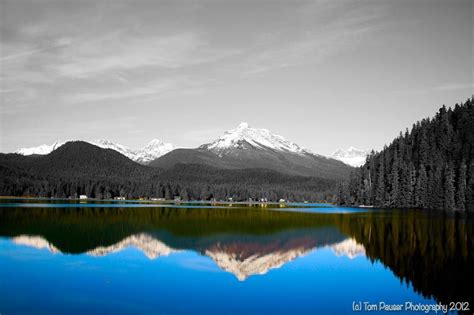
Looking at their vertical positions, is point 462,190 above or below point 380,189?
below

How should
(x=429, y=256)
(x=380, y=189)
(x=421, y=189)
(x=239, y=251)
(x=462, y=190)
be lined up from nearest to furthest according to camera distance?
(x=429, y=256)
(x=239, y=251)
(x=462, y=190)
(x=421, y=189)
(x=380, y=189)

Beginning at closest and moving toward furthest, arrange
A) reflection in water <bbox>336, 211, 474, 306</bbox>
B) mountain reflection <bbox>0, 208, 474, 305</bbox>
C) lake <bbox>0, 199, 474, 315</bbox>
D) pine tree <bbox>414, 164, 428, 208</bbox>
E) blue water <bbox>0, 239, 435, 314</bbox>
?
blue water <bbox>0, 239, 435, 314</bbox> → lake <bbox>0, 199, 474, 315</bbox> → reflection in water <bbox>336, 211, 474, 306</bbox> → mountain reflection <bbox>0, 208, 474, 305</bbox> → pine tree <bbox>414, 164, 428, 208</bbox>

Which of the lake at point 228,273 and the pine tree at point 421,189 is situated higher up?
the pine tree at point 421,189

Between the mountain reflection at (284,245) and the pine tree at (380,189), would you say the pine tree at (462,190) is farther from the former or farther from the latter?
the mountain reflection at (284,245)

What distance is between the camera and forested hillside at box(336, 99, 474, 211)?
396ft

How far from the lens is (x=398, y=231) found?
2156 inches

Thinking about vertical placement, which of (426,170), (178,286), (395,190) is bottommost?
(178,286)

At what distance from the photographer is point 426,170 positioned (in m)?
146

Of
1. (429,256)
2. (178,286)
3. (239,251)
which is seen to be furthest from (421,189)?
(178,286)

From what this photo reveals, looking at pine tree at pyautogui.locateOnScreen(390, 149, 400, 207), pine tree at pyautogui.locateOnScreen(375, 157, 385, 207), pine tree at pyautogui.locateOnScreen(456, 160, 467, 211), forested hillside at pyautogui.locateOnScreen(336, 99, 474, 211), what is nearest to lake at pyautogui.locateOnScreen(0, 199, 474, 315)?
pine tree at pyautogui.locateOnScreen(456, 160, 467, 211)

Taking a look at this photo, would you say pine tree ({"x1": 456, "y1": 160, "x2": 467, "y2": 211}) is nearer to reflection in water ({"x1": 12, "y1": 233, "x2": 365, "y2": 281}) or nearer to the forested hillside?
the forested hillside

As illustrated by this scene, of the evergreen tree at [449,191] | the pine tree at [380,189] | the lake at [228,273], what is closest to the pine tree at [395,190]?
the pine tree at [380,189]

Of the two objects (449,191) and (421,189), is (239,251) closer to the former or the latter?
(449,191)

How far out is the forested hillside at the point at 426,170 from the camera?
121 metres
